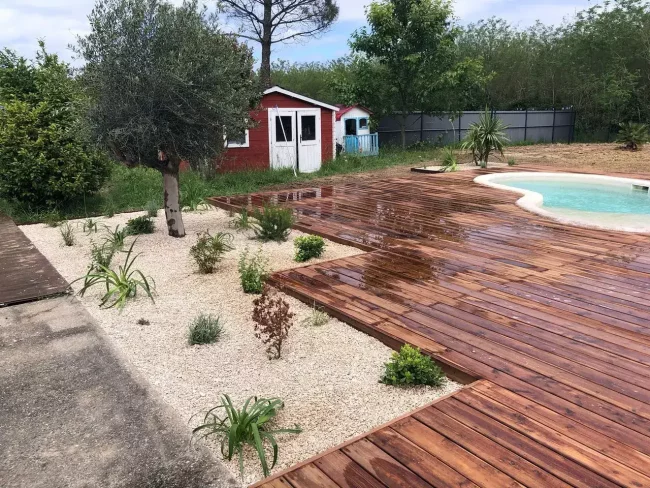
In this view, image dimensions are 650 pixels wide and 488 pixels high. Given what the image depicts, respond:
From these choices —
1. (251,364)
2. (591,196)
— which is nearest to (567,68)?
(591,196)

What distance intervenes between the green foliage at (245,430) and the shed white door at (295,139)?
10504mm

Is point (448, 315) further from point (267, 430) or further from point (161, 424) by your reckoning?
point (161, 424)

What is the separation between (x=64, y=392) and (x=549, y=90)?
24924 mm

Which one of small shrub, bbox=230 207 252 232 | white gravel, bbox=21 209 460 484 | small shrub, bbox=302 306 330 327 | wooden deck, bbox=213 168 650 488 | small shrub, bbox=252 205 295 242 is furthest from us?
small shrub, bbox=230 207 252 232

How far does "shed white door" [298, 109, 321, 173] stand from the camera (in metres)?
13.0

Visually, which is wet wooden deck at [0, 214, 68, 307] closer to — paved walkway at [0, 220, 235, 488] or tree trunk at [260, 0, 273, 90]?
paved walkway at [0, 220, 235, 488]

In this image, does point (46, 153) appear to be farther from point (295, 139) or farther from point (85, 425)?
point (85, 425)

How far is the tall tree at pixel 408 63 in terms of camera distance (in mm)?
15906

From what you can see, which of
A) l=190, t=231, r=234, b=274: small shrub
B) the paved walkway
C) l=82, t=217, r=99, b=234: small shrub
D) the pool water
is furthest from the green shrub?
the pool water

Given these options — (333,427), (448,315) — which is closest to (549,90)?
(448,315)

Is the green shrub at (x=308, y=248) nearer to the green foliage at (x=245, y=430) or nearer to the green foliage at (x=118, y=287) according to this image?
the green foliage at (x=118, y=287)

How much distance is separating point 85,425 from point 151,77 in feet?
12.7

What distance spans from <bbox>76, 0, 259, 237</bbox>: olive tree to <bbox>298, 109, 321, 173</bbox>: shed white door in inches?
281

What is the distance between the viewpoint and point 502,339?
3281 millimetres
